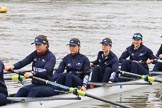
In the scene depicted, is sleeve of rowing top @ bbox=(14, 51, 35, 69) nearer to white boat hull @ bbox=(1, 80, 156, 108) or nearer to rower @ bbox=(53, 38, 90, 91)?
white boat hull @ bbox=(1, 80, 156, 108)

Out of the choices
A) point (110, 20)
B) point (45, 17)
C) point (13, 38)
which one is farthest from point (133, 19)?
point (13, 38)

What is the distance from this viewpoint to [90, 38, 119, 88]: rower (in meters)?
15.2

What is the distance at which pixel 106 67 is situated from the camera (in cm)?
1544

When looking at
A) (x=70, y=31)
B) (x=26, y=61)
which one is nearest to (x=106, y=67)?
(x=26, y=61)

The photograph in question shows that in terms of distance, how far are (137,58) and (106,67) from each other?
2.10 meters

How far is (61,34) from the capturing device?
35.6 metres

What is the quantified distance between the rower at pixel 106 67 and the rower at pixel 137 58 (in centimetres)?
153

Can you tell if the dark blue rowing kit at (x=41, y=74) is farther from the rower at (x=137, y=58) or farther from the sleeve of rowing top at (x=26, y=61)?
the rower at (x=137, y=58)

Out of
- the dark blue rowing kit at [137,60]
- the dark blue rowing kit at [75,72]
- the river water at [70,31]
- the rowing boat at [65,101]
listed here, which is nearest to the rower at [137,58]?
the dark blue rowing kit at [137,60]

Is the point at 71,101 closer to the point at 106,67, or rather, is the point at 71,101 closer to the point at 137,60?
the point at 106,67

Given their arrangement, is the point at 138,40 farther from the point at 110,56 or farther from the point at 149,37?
the point at 149,37

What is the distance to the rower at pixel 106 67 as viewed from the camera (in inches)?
600

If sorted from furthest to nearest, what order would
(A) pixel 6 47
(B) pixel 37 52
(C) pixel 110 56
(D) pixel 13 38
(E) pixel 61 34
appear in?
(E) pixel 61 34
(D) pixel 13 38
(A) pixel 6 47
(C) pixel 110 56
(B) pixel 37 52

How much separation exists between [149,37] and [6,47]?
34.3 ft
